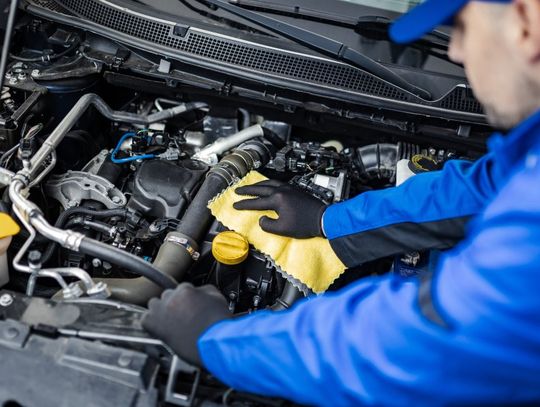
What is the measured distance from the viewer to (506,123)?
3.18ft

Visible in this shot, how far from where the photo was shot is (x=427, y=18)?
3.21 feet

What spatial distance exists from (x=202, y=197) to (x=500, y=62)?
3.07ft

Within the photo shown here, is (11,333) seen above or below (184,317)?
below

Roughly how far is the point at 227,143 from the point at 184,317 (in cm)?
83

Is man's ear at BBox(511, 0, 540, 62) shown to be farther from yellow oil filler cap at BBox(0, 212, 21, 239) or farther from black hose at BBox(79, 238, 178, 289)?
yellow oil filler cap at BBox(0, 212, 21, 239)

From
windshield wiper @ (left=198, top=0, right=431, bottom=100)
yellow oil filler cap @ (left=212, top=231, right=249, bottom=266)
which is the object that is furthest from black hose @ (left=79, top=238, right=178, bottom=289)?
windshield wiper @ (left=198, top=0, right=431, bottom=100)

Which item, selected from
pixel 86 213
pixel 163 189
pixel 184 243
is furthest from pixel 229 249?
pixel 86 213

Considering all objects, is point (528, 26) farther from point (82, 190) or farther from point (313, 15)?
point (82, 190)

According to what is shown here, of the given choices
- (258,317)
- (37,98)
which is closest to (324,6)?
(37,98)

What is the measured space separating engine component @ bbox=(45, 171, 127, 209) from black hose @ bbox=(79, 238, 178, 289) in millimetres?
413

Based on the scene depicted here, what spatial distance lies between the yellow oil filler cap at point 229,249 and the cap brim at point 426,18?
72 cm

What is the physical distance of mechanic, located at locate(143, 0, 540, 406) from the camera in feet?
2.53

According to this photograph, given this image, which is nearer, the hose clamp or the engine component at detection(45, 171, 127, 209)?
the hose clamp

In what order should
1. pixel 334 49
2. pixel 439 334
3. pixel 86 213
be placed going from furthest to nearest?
pixel 334 49
pixel 86 213
pixel 439 334
